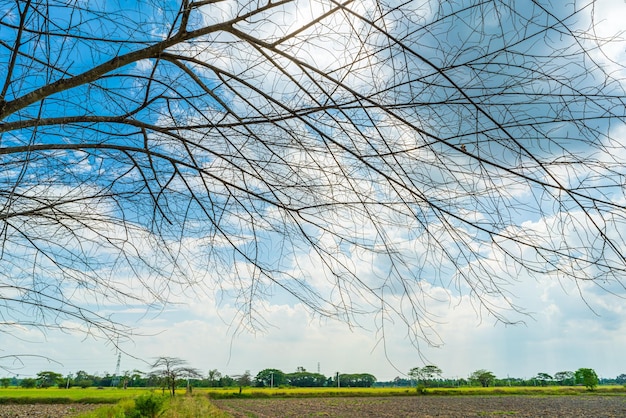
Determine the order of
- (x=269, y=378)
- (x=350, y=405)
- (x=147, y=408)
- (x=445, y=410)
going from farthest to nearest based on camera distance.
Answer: (x=269, y=378), (x=350, y=405), (x=445, y=410), (x=147, y=408)

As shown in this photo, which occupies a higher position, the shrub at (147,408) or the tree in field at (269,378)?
the shrub at (147,408)

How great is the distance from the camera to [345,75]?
1.92 metres

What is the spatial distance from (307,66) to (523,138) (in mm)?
915

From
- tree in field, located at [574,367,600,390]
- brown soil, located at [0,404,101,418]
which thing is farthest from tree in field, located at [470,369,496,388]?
brown soil, located at [0,404,101,418]

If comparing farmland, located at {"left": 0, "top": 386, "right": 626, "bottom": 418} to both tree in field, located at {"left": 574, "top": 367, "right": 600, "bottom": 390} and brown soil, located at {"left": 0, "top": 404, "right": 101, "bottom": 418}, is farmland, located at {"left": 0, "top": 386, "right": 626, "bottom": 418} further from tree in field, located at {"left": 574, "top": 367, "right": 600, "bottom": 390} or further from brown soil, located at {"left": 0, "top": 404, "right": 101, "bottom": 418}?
tree in field, located at {"left": 574, "top": 367, "right": 600, "bottom": 390}

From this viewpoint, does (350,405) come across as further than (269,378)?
No

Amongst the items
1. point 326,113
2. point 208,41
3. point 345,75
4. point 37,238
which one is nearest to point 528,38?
point 345,75

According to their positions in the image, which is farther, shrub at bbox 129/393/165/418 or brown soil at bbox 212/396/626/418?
Result: brown soil at bbox 212/396/626/418

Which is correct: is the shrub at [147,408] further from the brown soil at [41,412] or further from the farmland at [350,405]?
the brown soil at [41,412]

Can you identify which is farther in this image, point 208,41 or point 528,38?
point 208,41

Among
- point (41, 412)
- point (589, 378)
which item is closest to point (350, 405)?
point (41, 412)

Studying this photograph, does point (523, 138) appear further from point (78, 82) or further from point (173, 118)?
point (78, 82)

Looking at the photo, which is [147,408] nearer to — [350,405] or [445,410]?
[445,410]

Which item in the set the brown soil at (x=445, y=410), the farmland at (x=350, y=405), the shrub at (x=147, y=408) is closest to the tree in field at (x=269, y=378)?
the farmland at (x=350, y=405)
